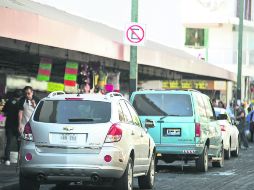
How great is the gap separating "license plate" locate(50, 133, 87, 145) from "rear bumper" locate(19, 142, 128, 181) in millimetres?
A: 186

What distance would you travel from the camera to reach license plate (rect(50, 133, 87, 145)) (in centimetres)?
1281

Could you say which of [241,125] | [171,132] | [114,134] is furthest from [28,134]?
[241,125]

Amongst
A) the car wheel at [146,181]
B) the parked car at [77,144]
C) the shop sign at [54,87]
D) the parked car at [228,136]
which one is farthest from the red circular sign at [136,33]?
the parked car at [77,144]

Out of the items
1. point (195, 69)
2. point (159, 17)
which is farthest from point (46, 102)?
point (159, 17)

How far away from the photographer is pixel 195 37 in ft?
186

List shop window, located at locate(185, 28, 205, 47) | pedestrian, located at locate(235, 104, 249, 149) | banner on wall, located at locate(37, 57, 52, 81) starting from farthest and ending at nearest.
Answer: shop window, located at locate(185, 28, 205, 47), pedestrian, located at locate(235, 104, 249, 149), banner on wall, located at locate(37, 57, 52, 81)

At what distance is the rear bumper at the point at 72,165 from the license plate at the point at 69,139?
19 centimetres

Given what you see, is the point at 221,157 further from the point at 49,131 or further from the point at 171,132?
the point at 49,131

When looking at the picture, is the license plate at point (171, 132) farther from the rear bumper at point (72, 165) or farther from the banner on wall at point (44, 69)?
the rear bumper at point (72, 165)

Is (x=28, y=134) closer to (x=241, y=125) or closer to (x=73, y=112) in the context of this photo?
(x=73, y=112)

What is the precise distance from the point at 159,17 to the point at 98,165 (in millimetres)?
28001

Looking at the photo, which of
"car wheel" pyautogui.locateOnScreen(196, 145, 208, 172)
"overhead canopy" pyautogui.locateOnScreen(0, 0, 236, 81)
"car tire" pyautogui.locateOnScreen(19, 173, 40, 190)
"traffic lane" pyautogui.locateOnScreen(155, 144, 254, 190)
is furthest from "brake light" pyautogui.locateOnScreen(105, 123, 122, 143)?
"car wheel" pyautogui.locateOnScreen(196, 145, 208, 172)

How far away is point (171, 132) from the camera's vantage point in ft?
62.3

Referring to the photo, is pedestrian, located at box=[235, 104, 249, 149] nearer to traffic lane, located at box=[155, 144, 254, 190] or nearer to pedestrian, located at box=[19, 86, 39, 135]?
traffic lane, located at box=[155, 144, 254, 190]
